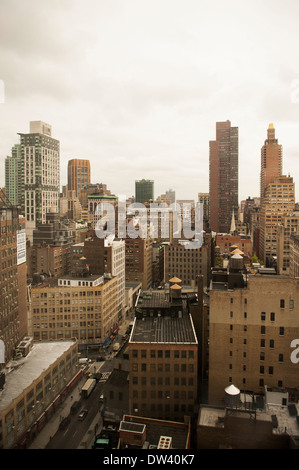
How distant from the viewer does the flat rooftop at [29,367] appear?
34.8 feet

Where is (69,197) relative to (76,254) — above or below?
above

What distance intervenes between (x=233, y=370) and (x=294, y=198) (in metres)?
32.3

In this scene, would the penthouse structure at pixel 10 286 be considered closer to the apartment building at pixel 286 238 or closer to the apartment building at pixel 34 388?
the apartment building at pixel 34 388

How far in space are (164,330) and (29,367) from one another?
16.4 feet

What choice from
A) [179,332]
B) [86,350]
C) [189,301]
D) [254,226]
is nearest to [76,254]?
[86,350]

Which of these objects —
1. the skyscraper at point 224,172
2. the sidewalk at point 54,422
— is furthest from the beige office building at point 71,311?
the skyscraper at point 224,172

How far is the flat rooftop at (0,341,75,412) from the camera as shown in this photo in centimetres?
1062

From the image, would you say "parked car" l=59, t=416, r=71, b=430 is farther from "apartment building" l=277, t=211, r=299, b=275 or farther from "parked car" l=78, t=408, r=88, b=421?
"apartment building" l=277, t=211, r=299, b=275

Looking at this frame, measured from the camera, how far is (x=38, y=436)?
11.3 m

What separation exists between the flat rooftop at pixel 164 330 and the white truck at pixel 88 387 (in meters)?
3.83

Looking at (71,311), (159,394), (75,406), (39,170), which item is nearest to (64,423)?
(75,406)

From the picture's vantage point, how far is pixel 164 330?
12.5 m

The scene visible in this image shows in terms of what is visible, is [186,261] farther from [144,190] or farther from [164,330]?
[164,330]
